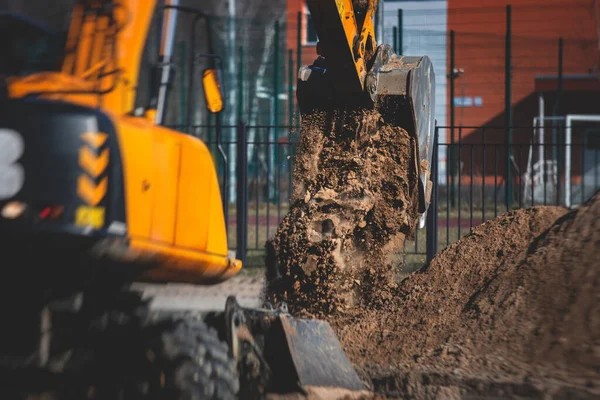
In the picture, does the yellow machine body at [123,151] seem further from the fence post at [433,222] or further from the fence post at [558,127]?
the fence post at [558,127]

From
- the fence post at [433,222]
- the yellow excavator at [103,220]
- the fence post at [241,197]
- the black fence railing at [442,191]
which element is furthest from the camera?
the fence post at [241,197]

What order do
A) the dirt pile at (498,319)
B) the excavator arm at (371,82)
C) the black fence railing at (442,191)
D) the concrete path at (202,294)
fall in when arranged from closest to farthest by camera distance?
1. the concrete path at (202,294)
2. the dirt pile at (498,319)
3. the excavator arm at (371,82)
4. the black fence railing at (442,191)

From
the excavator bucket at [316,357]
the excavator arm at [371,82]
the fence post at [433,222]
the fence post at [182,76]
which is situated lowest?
the excavator bucket at [316,357]

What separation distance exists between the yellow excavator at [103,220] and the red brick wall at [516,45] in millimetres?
12144

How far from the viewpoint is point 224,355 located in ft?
12.0

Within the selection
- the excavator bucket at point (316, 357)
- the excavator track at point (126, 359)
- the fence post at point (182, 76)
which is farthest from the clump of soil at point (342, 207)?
the fence post at point (182, 76)

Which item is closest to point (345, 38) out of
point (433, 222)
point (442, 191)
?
point (433, 222)

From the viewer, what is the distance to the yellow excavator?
2885mm

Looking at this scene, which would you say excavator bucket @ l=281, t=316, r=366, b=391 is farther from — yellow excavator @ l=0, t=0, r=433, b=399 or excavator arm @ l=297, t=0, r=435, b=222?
excavator arm @ l=297, t=0, r=435, b=222

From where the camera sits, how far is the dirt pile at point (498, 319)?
466 centimetres

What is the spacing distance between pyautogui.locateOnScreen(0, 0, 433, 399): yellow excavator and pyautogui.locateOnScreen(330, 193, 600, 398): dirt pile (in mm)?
1617

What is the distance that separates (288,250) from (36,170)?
345cm

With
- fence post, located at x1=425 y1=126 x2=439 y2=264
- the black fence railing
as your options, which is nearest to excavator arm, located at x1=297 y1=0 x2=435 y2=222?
the black fence railing

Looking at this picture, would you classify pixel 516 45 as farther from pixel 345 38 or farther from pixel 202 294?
pixel 345 38
